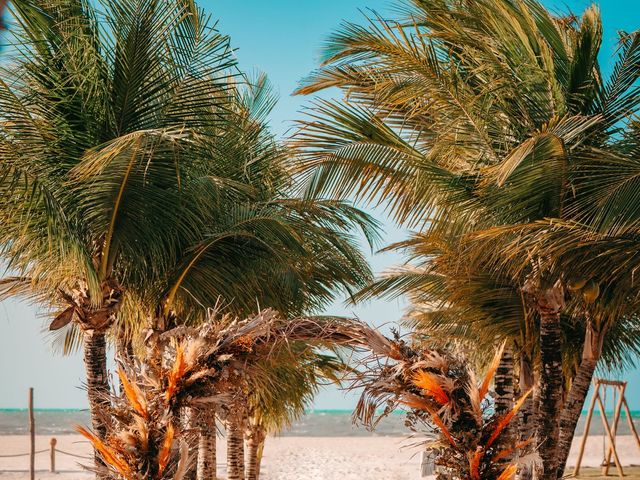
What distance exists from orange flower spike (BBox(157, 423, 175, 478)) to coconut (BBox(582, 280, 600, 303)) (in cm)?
577

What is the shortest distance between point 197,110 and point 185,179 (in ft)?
3.09

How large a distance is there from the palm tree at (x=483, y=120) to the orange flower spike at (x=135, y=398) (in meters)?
4.40

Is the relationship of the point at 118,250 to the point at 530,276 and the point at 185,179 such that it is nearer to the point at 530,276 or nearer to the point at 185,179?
the point at 185,179

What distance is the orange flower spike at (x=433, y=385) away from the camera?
18.6 feet

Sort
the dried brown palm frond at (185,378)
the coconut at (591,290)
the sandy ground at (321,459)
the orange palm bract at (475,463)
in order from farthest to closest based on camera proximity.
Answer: the sandy ground at (321,459), the coconut at (591,290), the dried brown palm frond at (185,378), the orange palm bract at (475,463)

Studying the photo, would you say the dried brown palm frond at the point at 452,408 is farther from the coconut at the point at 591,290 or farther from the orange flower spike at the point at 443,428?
the coconut at the point at 591,290

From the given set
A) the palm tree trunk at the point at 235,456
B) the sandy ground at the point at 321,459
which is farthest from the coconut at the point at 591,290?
the sandy ground at the point at 321,459

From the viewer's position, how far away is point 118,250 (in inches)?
388

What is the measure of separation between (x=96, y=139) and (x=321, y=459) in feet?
117

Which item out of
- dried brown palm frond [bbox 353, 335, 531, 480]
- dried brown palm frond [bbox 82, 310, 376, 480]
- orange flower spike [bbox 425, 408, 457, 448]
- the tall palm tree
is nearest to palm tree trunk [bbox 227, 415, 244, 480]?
the tall palm tree

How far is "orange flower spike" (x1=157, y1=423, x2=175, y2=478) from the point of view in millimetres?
5844

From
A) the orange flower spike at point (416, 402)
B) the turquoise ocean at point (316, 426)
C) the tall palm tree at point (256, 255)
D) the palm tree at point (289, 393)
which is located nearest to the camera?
the orange flower spike at point (416, 402)

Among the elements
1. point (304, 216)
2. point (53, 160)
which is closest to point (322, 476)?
point (304, 216)

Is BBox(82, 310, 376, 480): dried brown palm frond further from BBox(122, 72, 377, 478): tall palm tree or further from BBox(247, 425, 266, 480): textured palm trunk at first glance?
BBox(247, 425, 266, 480): textured palm trunk
